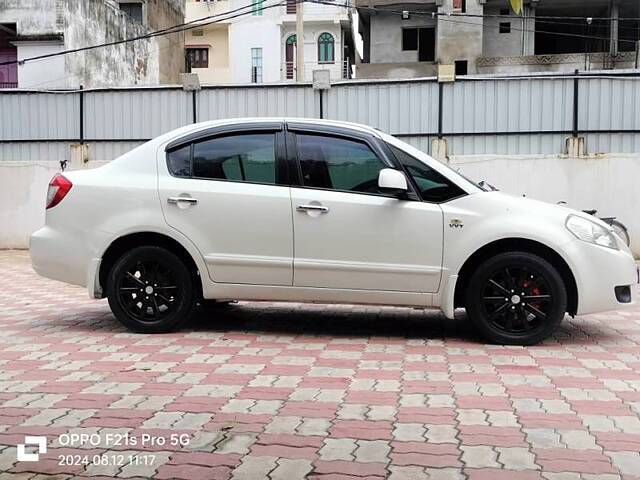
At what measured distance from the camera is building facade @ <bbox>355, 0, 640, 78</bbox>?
101ft

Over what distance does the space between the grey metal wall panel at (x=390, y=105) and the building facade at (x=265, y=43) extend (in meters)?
31.3

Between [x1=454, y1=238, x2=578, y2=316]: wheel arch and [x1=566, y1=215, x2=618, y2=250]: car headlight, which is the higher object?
[x1=566, y1=215, x2=618, y2=250]: car headlight

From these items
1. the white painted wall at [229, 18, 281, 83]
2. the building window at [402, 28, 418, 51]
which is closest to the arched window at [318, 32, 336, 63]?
the white painted wall at [229, 18, 281, 83]

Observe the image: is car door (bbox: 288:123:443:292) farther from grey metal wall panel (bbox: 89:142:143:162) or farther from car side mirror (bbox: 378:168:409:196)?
grey metal wall panel (bbox: 89:142:143:162)

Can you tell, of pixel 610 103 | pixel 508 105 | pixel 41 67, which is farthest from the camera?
pixel 41 67

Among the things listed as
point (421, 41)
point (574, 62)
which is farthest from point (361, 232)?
point (421, 41)

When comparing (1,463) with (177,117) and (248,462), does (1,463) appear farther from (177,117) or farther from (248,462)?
(177,117)

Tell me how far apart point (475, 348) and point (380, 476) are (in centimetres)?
256

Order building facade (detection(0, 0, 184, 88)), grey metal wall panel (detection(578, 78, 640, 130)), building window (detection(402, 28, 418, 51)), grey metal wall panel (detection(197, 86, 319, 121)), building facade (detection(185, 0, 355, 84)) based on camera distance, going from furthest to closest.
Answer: building facade (detection(185, 0, 355, 84)), building window (detection(402, 28, 418, 51)), building facade (detection(0, 0, 184, 88)), grey metal wall panel (detection(197, 86, 319, 121)), grey metal wall panel (detection(578, 78, 640, 130))

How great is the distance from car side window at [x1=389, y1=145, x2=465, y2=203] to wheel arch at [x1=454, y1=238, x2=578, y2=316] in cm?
47

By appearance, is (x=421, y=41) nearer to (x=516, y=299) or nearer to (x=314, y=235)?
(x=314, y=235)

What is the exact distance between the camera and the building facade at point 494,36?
30719mm

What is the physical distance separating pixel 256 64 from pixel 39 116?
Result: 1331 inches

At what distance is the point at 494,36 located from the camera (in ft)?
108
